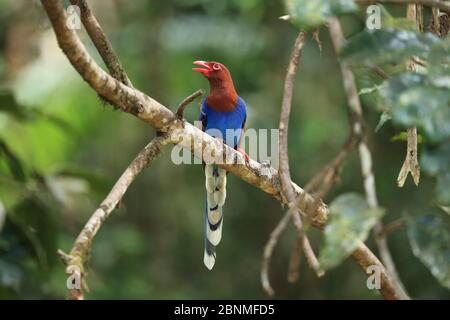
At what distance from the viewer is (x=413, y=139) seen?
307 centimetres

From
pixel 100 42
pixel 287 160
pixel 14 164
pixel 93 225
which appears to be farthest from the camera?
pixel 14 164

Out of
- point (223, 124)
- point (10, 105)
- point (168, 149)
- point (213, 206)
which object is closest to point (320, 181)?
point (223, 124)

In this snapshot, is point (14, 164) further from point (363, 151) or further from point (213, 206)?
point (363, 151)

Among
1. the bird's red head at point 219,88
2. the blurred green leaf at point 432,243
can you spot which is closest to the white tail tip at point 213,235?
the bird's red head at point 219,88

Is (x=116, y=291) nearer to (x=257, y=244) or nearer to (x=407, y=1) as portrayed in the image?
(x=257, y=244)

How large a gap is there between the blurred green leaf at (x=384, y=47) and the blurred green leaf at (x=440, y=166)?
0.99ft

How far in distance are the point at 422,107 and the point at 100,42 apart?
1.54 meters

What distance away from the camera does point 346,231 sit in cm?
195

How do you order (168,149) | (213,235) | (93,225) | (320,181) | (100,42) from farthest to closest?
1. (168,149)
2. (213,235)
3. (100,42)
4. (93,225)
5. (320,181)

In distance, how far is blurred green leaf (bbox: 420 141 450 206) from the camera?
6.29 ft

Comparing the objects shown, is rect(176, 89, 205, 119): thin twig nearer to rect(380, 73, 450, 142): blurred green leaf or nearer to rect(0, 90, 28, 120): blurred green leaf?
rect(380, 73, 450, 142): blurred green leaf

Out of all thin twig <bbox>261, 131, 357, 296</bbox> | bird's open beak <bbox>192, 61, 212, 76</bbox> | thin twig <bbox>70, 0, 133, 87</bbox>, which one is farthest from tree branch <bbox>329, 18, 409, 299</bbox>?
bird's open beak <bbox>192, 61, 212, 76</bbox>

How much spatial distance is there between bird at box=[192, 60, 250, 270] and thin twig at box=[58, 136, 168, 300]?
1799 mm
